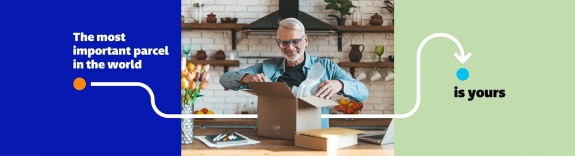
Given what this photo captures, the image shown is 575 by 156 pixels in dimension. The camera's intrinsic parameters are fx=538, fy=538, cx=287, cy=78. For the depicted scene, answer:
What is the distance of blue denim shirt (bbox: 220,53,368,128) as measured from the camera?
2291 mm

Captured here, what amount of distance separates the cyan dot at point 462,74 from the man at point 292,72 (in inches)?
26.3

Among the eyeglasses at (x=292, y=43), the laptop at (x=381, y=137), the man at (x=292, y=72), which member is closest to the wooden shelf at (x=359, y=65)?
the man at (x=292, y=72)

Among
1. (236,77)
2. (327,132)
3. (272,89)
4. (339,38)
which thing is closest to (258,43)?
(339,38)

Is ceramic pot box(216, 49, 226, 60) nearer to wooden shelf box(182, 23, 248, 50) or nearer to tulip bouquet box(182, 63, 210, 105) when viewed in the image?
wooden shelf box(182, 23, 248, 50)

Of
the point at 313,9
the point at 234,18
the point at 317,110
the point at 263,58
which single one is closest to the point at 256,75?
the point at 263,58

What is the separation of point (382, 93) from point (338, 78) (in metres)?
0.20

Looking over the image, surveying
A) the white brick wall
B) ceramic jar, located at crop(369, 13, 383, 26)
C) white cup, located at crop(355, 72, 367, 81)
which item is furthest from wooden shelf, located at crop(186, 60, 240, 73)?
ceramic jar, located at crop(369, 13, 383, 26)

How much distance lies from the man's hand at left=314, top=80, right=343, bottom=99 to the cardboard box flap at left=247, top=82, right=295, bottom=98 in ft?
1.24

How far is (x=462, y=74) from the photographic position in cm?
165

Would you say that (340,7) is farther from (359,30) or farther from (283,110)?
(283,110)

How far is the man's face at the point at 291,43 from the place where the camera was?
2.29 metres

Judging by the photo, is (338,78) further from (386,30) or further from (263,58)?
(386,30)

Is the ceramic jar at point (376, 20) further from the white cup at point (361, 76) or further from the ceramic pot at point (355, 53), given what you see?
the white cup at point (361, 76)
